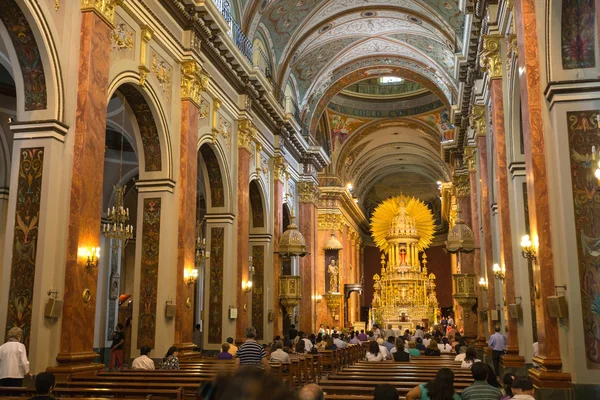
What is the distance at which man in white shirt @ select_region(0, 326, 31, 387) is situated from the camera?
253 inches

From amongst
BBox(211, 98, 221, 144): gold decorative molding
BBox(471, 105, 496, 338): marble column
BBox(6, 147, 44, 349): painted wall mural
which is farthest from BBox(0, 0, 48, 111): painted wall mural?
BBox(471, 105, 496, 338): marble column

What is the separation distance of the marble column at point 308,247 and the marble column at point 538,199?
13.8 m

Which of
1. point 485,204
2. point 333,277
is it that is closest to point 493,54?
point 485,204

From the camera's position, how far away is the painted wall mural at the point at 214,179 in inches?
547

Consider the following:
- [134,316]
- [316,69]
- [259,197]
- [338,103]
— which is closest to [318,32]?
[316,69]

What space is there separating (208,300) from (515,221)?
6.91m

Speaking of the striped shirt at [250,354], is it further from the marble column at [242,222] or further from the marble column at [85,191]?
the marble column at [242,222]

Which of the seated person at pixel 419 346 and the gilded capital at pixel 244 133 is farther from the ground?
the gilded capital at pixel 244 133

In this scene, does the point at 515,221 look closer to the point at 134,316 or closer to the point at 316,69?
the point at 134,316

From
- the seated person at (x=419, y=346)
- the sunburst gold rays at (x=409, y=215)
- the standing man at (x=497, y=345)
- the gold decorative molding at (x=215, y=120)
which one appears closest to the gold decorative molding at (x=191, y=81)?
the gold decorative molding at (x=215, y=120)

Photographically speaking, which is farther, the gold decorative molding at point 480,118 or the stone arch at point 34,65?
the gold decorative molding at point 480,118

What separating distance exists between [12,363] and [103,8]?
4837 millimetres

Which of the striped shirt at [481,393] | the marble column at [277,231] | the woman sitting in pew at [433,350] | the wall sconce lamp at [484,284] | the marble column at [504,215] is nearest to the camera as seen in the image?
the striped shirt at [481,393]

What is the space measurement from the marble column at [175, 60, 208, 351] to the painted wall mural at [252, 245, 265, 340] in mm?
5218
